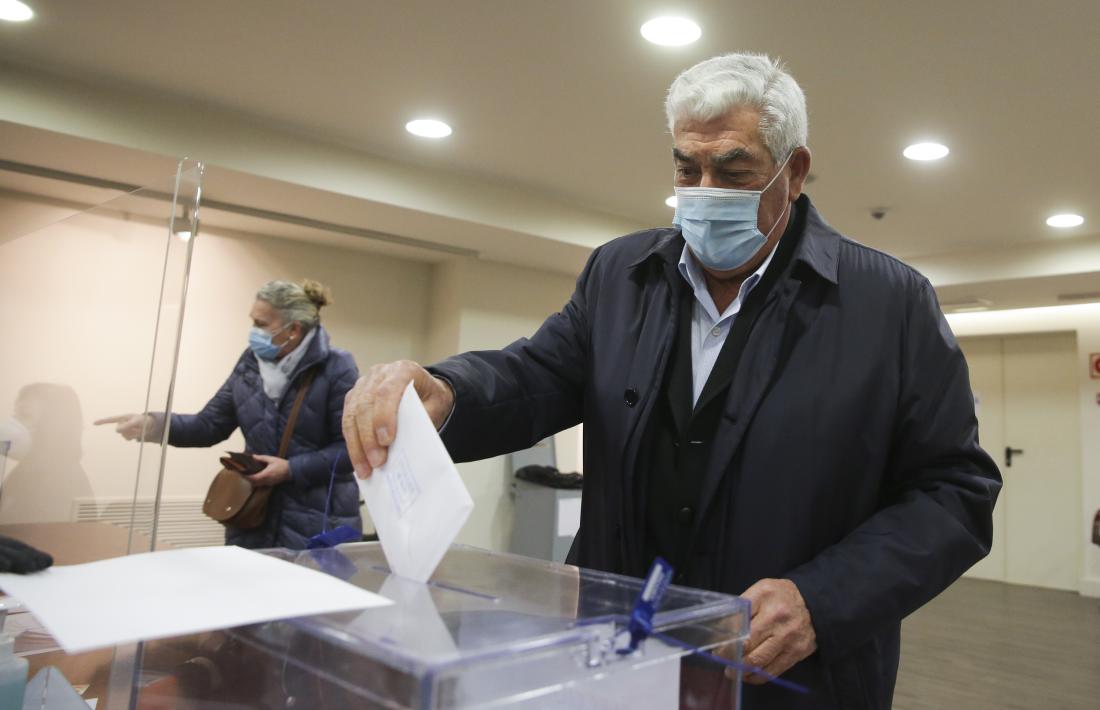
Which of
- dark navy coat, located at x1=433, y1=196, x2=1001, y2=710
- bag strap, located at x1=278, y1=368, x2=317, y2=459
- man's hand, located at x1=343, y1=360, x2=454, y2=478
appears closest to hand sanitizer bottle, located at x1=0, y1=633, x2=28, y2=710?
man's hand, located at x1=343, y1=360, x2=454, y2=478

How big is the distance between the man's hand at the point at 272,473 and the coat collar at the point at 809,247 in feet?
5.95

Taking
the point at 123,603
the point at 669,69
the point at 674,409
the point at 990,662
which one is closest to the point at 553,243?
the point at 669,69

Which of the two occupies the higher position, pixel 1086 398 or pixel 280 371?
pixel 1086 398

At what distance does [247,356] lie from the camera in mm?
2951

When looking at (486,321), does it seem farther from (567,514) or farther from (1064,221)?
(1064,221)

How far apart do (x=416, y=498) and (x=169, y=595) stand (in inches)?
7.3

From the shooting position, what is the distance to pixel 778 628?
805 mm

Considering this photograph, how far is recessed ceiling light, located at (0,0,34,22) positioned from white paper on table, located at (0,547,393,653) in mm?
3256

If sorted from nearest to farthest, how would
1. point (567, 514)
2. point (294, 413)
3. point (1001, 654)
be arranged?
point (294, 413)
point (1001, 654)
point (567, 514)

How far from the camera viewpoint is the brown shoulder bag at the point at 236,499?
103 inches

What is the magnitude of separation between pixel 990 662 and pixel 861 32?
3.62 meters

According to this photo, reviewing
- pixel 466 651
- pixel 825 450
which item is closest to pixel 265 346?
pixel 825 450

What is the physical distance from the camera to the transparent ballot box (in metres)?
0.45

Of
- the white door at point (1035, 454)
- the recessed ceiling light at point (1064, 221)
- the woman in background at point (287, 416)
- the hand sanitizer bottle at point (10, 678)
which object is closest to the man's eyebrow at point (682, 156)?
the hand sanitizer bottle at point (10, 678)
